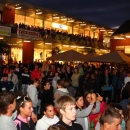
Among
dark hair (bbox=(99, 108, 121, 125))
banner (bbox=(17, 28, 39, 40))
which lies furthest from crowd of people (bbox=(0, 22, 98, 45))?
dark hair (bbox=(99, 108, 121, 125))

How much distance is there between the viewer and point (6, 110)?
13.6ft

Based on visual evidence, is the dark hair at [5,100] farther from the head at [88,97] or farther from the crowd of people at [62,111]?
the head at [88,97]

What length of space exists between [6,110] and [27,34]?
24304mm

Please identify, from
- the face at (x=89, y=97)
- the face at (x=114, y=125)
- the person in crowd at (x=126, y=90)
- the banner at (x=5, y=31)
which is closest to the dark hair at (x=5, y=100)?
the face at (x=114, y=125)

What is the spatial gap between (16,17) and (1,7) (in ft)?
11.5

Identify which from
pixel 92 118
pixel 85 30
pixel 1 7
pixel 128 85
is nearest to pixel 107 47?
pixel 85 30

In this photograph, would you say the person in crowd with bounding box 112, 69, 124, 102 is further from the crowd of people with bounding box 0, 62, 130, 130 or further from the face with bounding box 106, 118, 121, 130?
the face with bounding box 106, 118, 121, 130

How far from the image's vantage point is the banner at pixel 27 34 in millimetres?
27203

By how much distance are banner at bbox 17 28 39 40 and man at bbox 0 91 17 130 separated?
23328mm

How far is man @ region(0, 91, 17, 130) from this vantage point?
4.04 meters

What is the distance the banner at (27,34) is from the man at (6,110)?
23328 millimetres

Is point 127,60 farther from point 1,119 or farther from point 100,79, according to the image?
point 1,119

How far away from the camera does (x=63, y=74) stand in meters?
16.4

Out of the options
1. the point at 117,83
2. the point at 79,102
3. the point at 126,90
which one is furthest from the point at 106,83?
the point at 79,102
